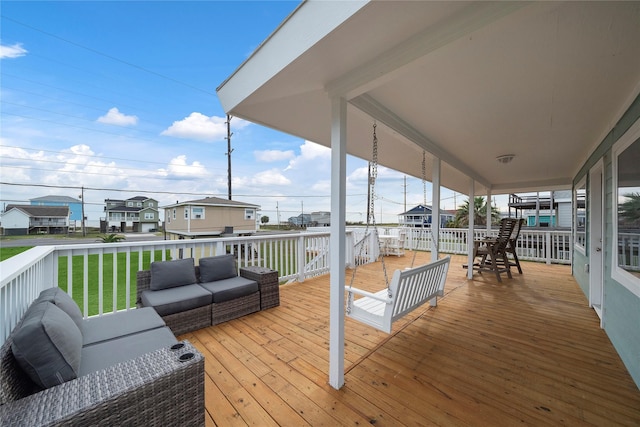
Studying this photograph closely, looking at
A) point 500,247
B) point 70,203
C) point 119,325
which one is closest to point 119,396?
point 119,325

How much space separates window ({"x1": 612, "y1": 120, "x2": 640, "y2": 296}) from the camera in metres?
2.02

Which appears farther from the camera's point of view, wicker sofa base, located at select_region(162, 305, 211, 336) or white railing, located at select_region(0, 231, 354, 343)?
wicker sofa base, located at select_region(162, 305, 211, 336)

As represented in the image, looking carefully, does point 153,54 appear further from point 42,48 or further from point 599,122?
point 599,122

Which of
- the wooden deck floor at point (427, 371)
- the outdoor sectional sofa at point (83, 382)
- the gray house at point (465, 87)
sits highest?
the gray house at point (465, 87)

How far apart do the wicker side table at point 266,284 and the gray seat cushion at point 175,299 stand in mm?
661

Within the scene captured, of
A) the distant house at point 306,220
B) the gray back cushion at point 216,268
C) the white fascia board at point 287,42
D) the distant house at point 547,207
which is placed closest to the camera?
the white fascia board at point 287,42

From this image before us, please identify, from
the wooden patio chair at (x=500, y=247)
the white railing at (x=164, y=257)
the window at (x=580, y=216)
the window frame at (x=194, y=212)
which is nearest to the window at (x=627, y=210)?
the white railing at (x=164, y=257)

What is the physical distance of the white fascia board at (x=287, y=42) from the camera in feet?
4.07

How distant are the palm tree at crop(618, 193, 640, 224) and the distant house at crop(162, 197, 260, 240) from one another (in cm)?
1507

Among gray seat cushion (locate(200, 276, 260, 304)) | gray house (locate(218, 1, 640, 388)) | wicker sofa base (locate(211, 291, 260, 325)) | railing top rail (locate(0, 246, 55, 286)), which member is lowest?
wicker sofa base (locate(211, 291, 260, 325))

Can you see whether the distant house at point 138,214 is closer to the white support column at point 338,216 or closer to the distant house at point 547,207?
the white support column at point 338,216

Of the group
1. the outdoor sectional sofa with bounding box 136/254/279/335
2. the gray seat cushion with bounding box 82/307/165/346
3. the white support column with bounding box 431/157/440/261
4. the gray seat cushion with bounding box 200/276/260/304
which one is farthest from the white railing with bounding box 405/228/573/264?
the gray seat cushion with bounding box 82/307/165/346

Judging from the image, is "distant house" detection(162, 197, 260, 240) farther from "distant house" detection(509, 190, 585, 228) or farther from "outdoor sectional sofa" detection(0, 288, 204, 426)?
"distant house" detection(509, 190, 585, 228)

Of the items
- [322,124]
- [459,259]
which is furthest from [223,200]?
[322,124]
